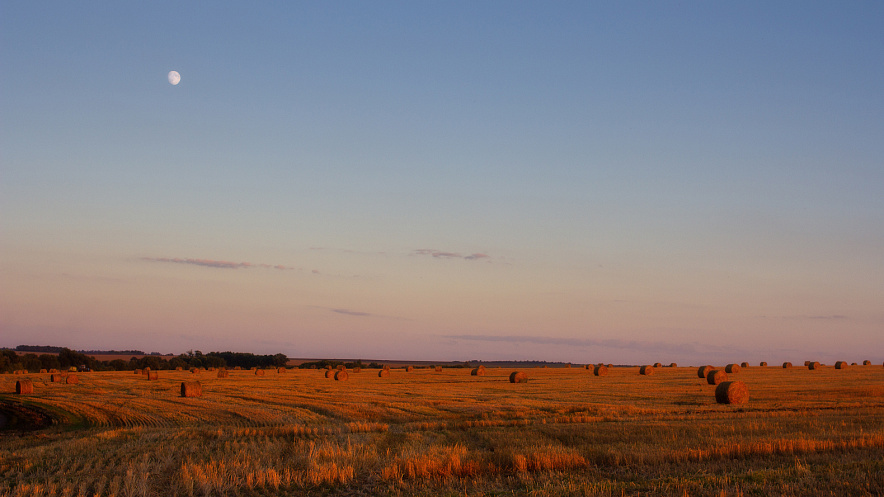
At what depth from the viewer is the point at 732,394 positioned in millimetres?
25844

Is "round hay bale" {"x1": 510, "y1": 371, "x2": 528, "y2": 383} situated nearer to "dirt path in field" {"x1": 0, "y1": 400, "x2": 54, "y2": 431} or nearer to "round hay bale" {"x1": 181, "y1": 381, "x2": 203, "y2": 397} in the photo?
"round hay bale" {"x1": 181, "y1": 381, "x2": 203, "y2": 397}

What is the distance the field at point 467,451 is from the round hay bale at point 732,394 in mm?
2097

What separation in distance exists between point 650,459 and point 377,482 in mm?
5051

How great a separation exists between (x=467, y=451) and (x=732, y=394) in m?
17.4

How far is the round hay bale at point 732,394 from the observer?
25750mm

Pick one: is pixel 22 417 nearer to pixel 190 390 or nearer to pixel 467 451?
pixel 190 390

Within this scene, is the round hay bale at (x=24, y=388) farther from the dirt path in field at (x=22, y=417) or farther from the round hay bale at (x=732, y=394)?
the round hay bale at (x=732, y=394)

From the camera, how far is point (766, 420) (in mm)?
17516

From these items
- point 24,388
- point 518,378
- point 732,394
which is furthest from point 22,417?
point 732,394

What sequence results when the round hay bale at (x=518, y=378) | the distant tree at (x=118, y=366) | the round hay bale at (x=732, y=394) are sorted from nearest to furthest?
→ the round hay bale at (x=732, y=394) < the round hay bale at (x=518, y=378) < the distant tree at (x=118, y=366)

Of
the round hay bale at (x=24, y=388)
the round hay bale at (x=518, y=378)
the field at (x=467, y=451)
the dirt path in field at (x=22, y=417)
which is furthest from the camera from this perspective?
the round hay bale at (x=518, y=378)

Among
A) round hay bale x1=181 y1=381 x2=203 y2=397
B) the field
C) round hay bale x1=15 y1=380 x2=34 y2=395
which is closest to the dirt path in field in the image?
the field

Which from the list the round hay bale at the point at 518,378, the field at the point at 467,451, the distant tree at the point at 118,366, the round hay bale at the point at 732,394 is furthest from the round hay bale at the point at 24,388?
the distant tree at the point at 118,366

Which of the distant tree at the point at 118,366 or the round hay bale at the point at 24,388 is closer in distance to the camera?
the round hay bale at the point at 24,388
